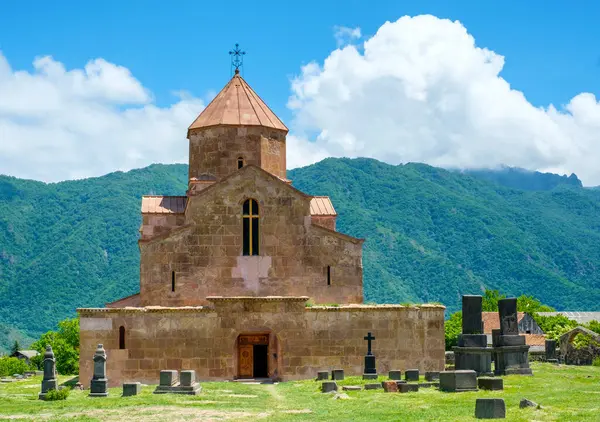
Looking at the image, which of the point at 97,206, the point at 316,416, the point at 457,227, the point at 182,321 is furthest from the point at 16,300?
the point at 316,416

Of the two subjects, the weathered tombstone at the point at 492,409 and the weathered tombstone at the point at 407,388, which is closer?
the weathered tombstone at the point at 492,409

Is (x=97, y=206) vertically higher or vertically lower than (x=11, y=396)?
higher

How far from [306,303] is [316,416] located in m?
12.9

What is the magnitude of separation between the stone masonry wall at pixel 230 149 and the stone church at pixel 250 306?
0.56 meters

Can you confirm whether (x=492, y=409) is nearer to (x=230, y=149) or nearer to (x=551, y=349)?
(x=230, y=149)

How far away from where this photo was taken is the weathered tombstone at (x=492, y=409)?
588 inches

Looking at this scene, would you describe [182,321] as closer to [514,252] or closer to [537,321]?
[537,321]

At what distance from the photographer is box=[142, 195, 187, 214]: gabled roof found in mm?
33562

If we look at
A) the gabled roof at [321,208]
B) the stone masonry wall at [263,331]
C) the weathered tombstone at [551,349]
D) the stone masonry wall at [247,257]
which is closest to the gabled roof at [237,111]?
the gabled roof at [321,208]

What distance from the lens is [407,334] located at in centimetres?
3052

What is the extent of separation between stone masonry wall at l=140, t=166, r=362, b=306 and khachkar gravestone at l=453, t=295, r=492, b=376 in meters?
7.66

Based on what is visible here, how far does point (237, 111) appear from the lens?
112ft

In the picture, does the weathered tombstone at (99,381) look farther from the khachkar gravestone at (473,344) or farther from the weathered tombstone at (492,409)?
the weathered tombstone at (492,409)

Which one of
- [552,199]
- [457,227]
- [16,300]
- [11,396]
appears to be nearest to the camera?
[11,396]
